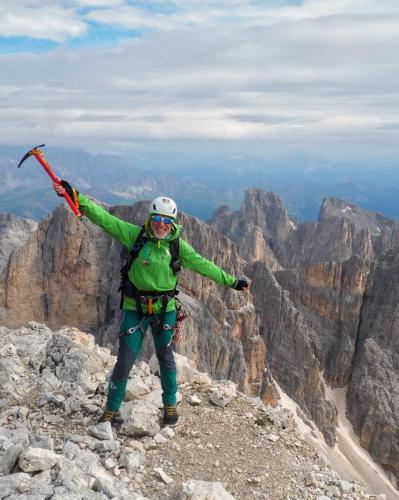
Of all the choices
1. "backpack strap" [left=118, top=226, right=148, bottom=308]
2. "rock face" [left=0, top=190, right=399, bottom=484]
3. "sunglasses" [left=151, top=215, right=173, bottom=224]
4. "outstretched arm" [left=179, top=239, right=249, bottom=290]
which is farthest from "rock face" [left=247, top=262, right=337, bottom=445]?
"sunglasses" [left=151, top=215, right=173, bottom=224]

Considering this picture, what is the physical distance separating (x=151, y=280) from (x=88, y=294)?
231 ft

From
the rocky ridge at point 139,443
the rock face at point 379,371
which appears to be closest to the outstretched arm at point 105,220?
the rocky ridge at point 139,443

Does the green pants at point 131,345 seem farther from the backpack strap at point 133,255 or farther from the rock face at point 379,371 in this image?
the rock face at point 379,371

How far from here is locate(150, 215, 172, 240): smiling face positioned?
10594mm

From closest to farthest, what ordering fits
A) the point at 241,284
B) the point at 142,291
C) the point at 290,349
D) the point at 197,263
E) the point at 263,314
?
the point at 142,291 < the point at 197,263 < the point at 241,284 < the point at 290,349 < the point at 263,314

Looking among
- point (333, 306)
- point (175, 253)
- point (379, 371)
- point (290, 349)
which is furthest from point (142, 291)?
point (333, 306)

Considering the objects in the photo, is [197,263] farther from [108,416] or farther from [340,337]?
[340,337]

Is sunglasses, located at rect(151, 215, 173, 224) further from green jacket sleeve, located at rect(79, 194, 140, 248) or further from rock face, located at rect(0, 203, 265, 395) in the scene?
rock face, located at rect(0, 203, 265, 395)

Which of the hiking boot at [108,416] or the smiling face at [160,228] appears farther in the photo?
the hiking boot at [108,416]

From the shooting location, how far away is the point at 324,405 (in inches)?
3696

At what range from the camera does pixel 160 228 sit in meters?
10.7

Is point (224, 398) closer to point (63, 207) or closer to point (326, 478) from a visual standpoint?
point (326, 478)

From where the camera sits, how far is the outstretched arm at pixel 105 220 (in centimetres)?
1045

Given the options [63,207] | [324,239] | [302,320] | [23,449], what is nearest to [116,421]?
[23,449]
